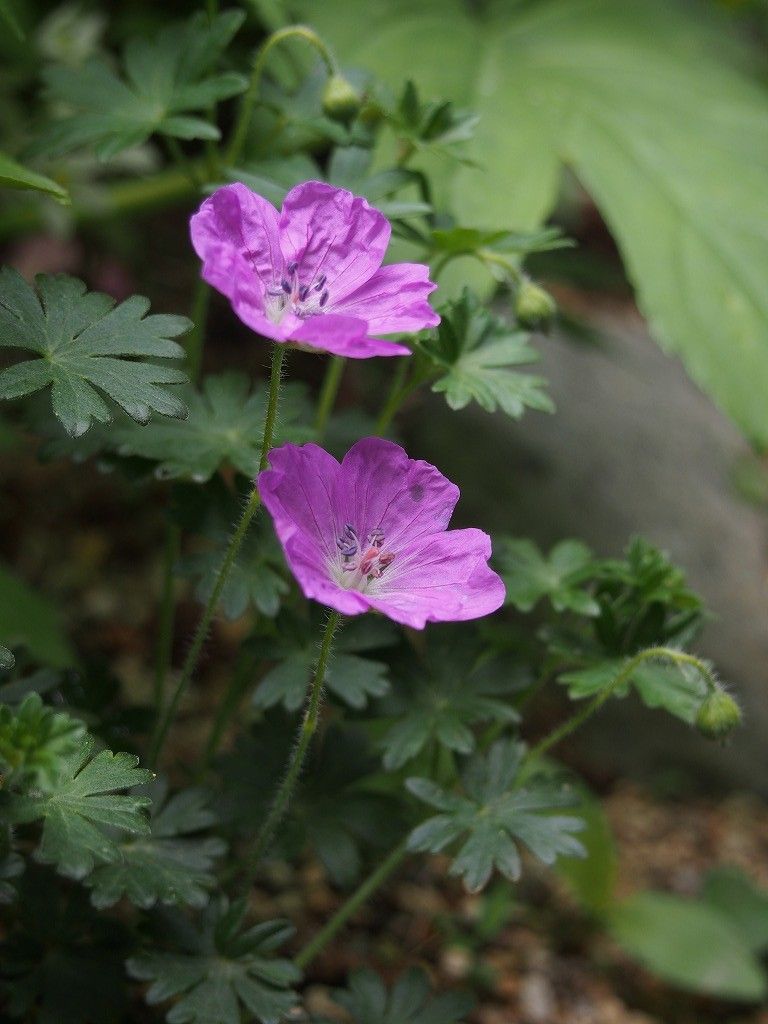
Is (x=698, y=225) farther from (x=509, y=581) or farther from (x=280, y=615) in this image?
(x=280, y=615)

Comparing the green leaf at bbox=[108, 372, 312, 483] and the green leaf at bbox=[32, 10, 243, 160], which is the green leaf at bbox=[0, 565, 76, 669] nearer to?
the green leaf at bbox=[108, 372, 312, 483]

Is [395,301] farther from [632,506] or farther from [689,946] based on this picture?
[632,506]

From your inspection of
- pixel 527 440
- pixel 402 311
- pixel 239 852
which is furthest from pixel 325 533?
pixel 527 440

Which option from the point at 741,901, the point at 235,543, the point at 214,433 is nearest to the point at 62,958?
the point at 235,543

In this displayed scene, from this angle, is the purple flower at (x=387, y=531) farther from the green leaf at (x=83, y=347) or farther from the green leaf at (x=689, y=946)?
the green leaf at (x=689, y=946)

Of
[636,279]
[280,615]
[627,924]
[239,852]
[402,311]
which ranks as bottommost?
[627,924]

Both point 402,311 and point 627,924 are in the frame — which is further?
point 627,924

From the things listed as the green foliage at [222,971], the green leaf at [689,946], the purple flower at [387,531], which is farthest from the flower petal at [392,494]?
the green leaf at [689,946]
